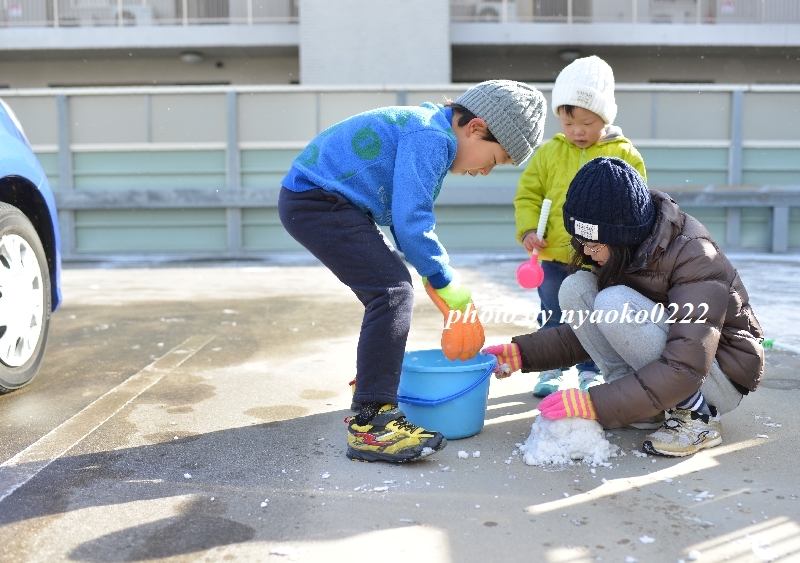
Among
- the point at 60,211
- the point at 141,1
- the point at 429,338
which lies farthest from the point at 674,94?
the point at 141,1

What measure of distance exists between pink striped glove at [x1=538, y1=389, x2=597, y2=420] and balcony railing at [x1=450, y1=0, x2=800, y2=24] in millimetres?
14473

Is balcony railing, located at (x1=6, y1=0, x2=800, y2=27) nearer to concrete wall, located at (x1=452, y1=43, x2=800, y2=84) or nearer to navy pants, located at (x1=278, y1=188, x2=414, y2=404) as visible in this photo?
concrete wall, located at (x1=452, y1=43, x2=800, y2=84)

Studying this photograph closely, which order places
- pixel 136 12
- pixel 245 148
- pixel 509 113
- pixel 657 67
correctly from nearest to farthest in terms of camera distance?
pixel 509 113 → pixel 245 148 → pixel 136 12 → pixel 657 67

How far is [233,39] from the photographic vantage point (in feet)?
51.2

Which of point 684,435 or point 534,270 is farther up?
point 534,270

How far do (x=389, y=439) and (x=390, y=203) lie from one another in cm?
78

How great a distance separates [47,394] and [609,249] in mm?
2382

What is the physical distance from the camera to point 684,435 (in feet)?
8.16

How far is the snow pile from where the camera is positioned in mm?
2398

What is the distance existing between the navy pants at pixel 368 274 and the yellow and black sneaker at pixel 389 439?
0.20 ft

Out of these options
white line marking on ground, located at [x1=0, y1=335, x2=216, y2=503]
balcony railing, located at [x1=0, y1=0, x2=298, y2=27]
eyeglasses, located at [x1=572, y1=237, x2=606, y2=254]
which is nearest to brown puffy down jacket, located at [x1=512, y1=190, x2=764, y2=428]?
eyeglasses, located at [x1=572, y1=237, x2=606, y2=254]

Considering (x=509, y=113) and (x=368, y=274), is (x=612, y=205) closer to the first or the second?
(x=509, y=113)

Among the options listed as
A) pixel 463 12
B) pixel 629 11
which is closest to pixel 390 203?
pixel 463 12

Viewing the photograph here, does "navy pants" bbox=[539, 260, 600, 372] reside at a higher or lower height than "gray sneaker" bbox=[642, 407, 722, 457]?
higher
